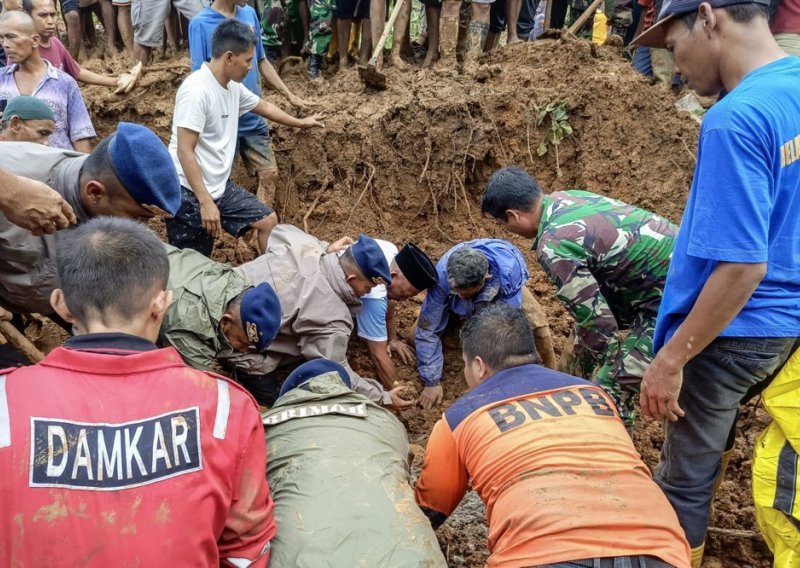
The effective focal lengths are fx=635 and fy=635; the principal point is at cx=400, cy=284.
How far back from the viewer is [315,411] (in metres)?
2.17

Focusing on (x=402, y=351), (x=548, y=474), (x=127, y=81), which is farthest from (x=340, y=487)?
(x=127, y=81)

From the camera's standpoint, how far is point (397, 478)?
80.4 inches

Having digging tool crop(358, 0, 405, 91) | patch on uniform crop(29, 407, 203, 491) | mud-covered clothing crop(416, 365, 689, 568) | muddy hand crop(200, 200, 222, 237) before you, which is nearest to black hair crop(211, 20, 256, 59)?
muddy hand crop(200, 200, 222, 237)

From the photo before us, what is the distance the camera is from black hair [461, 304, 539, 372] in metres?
2.21

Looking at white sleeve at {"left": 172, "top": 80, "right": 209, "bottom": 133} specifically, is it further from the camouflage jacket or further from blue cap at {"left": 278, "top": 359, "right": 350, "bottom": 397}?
the camouflage jacket

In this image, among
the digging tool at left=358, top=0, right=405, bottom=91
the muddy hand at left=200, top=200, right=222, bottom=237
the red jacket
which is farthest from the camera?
the digging tool at left=358, top=0, right=405, bottom=91

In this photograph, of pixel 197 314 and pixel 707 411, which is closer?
pixel 707 411

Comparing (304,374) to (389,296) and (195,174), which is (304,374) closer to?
(389,296)

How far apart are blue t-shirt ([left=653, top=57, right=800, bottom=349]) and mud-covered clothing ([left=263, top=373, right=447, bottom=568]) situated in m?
1.14

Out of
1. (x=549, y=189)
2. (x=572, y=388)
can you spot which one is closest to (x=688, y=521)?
(x=572, y=388)

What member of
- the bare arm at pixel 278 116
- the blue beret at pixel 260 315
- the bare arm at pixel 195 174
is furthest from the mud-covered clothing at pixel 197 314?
the bare arm at pixel 278 116

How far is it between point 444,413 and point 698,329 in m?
0.87

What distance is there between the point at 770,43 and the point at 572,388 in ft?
3.83

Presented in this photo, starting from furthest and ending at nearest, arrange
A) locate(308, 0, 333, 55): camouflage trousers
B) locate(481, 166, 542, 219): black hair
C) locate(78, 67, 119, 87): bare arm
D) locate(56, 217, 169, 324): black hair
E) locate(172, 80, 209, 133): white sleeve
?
1. locate(308, 0, 333, 55): camouflage trousers
2. locate(78, 67, 119, 87): bare arm
3. locate(172, 80, 209, 133): white sleeve
4. locate(481, 166, 542, 219): black hair
5. locate(56, 217, 169, 324): black hair
